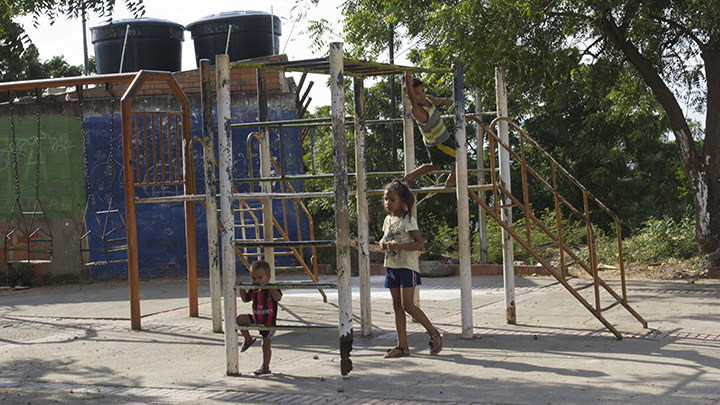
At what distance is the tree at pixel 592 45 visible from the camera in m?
11.5

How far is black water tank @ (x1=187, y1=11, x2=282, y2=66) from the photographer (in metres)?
16.2

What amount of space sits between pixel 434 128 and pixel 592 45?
6.90 meters

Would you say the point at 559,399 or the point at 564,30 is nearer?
the point at 559,399

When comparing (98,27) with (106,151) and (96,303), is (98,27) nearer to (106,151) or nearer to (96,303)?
(106,151)

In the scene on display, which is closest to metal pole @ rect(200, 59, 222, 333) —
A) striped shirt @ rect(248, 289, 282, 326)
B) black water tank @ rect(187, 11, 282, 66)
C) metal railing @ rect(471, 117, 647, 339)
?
striped shirt @ rect(248, 289, 282, 326)

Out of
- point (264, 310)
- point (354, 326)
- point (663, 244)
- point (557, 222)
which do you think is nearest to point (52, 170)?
point (354, 326)

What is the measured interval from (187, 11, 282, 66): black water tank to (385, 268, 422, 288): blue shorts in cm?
1097

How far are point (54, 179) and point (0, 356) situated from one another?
7.15 m

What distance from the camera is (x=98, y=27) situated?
16.5m

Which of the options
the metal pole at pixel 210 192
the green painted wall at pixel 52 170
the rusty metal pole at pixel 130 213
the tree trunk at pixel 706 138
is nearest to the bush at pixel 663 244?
the tree trunk at pixel 706 138

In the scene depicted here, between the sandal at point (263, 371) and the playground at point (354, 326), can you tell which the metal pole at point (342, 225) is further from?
the sandal at point (263, 371)

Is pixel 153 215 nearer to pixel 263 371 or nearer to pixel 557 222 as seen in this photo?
pixel 263 371

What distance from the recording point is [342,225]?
5.52 m

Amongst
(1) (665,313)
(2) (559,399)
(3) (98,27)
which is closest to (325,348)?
(2) (559,399)
